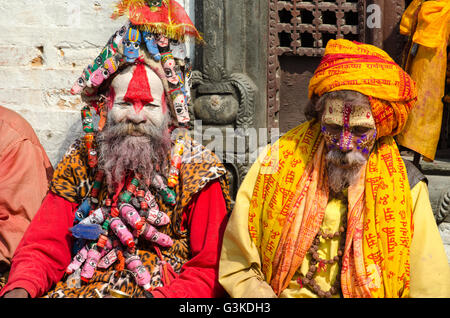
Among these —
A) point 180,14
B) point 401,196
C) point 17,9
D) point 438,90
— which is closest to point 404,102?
point 401,196

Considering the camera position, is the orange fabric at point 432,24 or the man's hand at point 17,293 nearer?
the man's hand at point 17,293

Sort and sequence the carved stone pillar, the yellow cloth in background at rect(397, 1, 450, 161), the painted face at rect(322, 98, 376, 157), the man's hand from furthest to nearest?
the carved stone pillar → the yellow cloth in background at rect(397, 1, 450, 161) → the man's hand → the painted face at rect(322, 98, 376, 157)

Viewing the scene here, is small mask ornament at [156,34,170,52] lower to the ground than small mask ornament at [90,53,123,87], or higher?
higher

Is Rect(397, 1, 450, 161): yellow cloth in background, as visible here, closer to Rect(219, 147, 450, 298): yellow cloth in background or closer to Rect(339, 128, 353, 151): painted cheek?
Rect(219, 147, 450, 298): yellow cloth in background

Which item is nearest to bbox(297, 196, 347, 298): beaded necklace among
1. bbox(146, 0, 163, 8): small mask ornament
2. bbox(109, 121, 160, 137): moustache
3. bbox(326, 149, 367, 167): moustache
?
bbox(326, 149, 367, 167): moustache

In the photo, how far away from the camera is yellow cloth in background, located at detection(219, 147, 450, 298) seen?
2854mm

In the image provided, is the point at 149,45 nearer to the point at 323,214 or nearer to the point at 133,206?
the point at 133,206

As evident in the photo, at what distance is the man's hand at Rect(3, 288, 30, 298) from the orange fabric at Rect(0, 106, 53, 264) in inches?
17.0

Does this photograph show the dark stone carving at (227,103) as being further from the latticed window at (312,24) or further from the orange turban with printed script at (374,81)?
the orange turban with printed script at (374,81)

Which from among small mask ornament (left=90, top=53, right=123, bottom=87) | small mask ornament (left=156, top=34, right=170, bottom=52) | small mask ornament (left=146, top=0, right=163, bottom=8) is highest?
small mask ornament (left=146, top=0, right=163, bottom=8)

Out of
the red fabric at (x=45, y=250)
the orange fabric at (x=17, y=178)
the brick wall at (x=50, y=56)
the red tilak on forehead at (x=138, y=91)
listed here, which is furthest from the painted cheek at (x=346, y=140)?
the brick wall at (x=50, y=56)

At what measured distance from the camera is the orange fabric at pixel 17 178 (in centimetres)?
358

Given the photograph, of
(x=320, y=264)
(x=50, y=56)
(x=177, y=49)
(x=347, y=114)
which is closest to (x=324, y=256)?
(x=320, y=264)

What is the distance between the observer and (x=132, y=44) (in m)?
3.39
